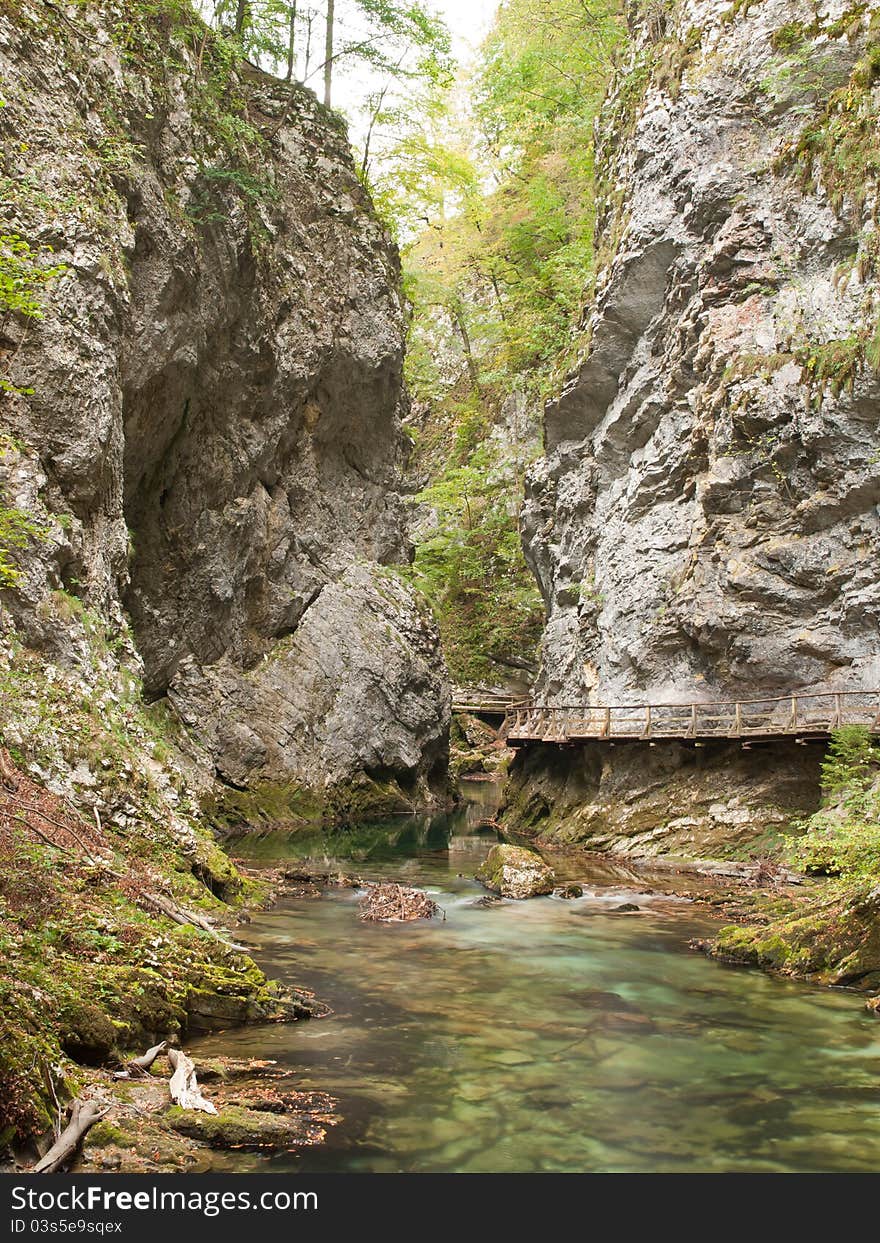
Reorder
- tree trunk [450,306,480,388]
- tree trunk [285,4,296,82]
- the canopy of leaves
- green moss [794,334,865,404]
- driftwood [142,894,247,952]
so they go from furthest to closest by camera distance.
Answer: tree trunk [450,306,480,388] < the canopy of leaves < tree trunk [285,4,296,82] < green moss [794,334,865,404] < driftwood [142,894,247,952]

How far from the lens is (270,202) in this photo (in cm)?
2294

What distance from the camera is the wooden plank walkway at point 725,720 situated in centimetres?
1552

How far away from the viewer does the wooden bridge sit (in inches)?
611

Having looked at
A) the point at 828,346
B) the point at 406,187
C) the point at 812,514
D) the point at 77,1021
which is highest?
the point at 406,187

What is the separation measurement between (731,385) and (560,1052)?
49.8 feet

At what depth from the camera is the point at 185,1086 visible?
16.7ft

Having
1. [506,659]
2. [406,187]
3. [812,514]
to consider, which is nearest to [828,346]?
[812,514]

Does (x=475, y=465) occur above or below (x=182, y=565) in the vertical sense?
above

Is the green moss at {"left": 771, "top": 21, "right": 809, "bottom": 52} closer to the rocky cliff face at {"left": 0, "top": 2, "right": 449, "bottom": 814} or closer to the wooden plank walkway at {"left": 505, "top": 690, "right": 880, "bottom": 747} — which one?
the rocky cliff face at {"left": 0, "top": 2, "right": 449, "bottom": 814}

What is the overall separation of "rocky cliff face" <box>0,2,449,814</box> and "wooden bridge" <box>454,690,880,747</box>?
6.18 metres

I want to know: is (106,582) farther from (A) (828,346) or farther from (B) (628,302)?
(B) (628,302)

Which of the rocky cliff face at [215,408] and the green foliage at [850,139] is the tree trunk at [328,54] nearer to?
the rocky cliff face at [215,408]

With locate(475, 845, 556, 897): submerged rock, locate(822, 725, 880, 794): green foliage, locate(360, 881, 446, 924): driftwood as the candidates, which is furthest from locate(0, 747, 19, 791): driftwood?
locate(822, 725, 880, 794): green foliage
